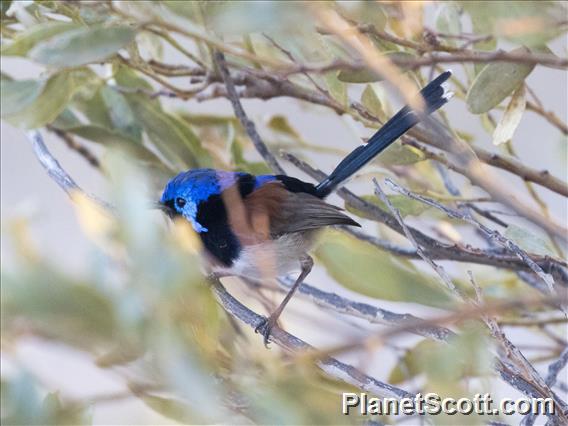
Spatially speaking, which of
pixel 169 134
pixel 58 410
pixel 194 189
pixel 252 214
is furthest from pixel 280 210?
pixel 58 410

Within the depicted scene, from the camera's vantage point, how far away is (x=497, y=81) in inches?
42.0

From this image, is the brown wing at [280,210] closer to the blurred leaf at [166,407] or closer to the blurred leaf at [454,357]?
the blurred leaf at [166,407]

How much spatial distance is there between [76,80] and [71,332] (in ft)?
2.90

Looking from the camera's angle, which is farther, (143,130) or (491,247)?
(143,130)

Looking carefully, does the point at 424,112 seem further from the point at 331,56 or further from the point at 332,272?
the point at 332,272

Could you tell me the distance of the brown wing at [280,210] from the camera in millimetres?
1581

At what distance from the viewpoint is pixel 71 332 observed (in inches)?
18.2

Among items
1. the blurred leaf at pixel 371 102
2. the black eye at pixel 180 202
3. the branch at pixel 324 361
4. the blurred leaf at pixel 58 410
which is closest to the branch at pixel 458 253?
the blurred leaf at pixel 371 102

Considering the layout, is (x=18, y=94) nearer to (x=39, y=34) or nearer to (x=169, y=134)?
(x=39, y=34)

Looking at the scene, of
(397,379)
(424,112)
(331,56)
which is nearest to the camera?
→ (424,112)

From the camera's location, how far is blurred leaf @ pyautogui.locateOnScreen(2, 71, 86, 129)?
116 centimetres

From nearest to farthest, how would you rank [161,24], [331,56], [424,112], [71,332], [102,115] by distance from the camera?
[71,332] → [424,112] → [161,24] → [331,56] → [102,115]

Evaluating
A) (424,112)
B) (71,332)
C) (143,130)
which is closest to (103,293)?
(71,332)

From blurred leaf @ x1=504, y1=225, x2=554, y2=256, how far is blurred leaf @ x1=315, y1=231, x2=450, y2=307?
0.11m
